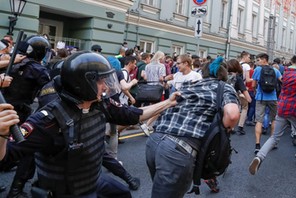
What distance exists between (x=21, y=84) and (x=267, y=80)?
Answer: 525 centimetres

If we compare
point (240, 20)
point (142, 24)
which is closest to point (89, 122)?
point (142, 24)

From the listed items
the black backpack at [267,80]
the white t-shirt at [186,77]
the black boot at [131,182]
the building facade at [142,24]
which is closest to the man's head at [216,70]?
the black boot at [131,182]

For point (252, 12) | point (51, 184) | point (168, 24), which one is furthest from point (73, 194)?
point (252, 12)

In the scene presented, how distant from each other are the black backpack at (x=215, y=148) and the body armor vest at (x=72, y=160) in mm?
953

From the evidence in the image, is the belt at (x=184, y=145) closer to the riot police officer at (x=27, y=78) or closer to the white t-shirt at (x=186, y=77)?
the riot police officer at (x=27, y=78)

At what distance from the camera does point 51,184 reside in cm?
210

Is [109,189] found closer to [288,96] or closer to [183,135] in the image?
[183,135]

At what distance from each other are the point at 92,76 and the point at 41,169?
64cm

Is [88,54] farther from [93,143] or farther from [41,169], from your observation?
[41,169]

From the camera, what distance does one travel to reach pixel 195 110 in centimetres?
283

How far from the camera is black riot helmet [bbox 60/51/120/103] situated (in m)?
2.11

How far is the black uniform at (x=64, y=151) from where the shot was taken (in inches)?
77.3

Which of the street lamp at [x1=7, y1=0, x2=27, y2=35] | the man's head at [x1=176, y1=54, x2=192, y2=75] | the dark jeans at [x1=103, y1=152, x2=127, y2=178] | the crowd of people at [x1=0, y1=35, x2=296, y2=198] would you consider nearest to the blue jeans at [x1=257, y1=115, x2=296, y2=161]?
the crowd of people at [x1=0, y1=35, x2=296, y2=198]

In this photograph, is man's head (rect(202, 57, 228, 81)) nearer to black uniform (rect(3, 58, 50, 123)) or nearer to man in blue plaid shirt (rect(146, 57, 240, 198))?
man in blue plaid shirt (rect(146, 57, 240, 198))
